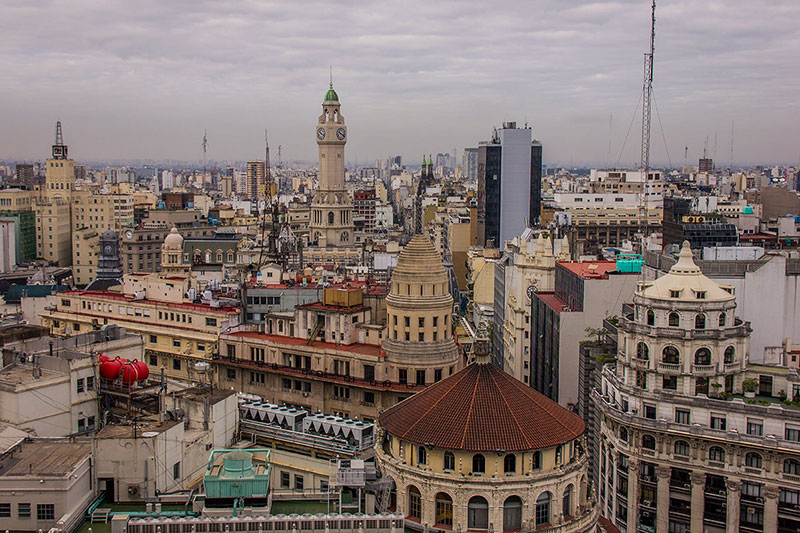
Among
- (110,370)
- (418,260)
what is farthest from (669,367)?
(110,370)

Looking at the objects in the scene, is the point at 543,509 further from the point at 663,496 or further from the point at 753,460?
the point at 753,460

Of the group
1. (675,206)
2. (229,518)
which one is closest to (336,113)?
(675,206)

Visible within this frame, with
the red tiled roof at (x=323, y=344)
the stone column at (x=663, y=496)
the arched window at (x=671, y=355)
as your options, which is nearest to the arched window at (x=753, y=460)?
the stone column at (x=663, y=496)

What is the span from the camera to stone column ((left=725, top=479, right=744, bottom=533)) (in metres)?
63.0

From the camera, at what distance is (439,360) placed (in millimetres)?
84312

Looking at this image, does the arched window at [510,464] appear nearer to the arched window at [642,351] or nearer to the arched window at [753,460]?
the arched window at [753,460]

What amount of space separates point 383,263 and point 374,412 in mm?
74881

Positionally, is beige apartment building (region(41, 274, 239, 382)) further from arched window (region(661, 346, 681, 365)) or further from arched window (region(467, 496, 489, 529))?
arched window (region(661, 346, 681, 365))

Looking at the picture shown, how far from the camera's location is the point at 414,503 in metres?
53.4

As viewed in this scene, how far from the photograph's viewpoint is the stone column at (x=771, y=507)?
2430 inches

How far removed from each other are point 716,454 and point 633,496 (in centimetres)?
723

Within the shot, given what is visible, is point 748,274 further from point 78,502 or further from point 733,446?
point 78,502

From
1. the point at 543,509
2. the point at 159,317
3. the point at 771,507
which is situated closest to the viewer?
the point at 543,509

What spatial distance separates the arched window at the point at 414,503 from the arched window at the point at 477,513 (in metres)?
3.00
